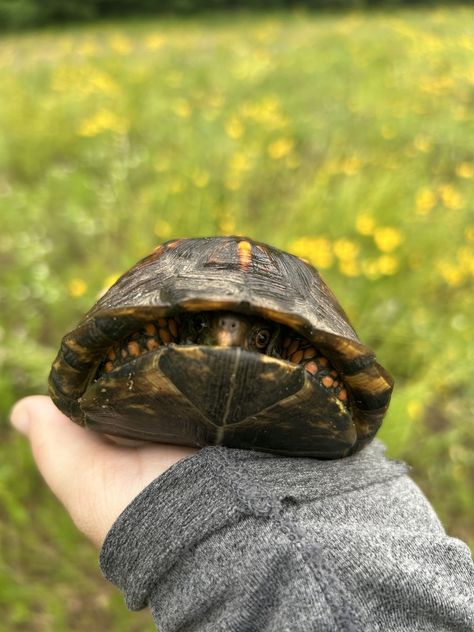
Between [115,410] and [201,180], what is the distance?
5.06ft

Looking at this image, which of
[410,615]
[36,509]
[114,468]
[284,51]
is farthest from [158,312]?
[284,51]

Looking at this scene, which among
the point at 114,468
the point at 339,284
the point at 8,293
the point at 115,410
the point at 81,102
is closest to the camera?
the point at 115,410

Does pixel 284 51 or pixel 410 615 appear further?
pixel 284 51

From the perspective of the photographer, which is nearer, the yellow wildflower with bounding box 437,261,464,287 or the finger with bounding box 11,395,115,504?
the finger with bounding box 11,395,115,504

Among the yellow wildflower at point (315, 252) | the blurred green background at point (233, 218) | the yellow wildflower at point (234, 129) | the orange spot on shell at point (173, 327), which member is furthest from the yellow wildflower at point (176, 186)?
the orange spot on shell at point (173, 327)

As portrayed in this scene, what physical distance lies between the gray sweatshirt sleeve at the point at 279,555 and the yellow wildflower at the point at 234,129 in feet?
7.29

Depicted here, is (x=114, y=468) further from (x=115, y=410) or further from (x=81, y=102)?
(x=81, y=102)

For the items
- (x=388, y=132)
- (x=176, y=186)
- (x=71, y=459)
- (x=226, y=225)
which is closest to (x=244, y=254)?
(x=71, y=459)

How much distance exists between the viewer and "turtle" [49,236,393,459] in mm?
938

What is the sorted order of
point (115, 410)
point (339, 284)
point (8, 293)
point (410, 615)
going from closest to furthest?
point (410, 615) → point (115, 410) → point (339, 284) → point (8, 293)

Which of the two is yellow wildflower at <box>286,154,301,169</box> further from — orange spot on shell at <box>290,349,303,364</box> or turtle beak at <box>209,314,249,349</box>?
turtle beak at <box>209,314,249,349</box>

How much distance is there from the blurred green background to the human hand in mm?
329

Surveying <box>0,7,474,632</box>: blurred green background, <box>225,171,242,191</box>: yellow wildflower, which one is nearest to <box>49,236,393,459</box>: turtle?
<box>0,7,474,632</box>: blurred green background

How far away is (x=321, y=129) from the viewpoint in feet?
12.0
